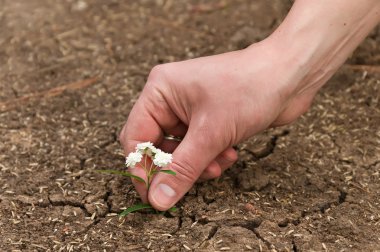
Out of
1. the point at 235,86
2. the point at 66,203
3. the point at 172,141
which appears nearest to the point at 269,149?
the point at 172,141

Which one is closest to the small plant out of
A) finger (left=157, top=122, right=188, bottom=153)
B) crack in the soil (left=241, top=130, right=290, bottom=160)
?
finger (left=157, top=122, right=188, bottom=153)

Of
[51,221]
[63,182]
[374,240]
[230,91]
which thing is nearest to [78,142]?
[63,182]

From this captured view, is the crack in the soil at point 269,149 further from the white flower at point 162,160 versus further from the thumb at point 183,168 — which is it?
the white flower at point 162,160

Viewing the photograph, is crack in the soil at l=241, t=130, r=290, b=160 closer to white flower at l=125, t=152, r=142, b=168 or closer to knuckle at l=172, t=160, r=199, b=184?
knuckle at l=172, t=160, r=199, b=184

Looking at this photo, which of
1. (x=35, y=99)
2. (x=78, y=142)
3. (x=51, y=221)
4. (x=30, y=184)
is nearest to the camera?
(x=51, y=221)

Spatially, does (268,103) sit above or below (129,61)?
above

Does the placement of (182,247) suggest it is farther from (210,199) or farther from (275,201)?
(275,201)

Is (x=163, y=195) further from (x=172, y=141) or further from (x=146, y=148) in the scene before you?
(x=172, y=141)
